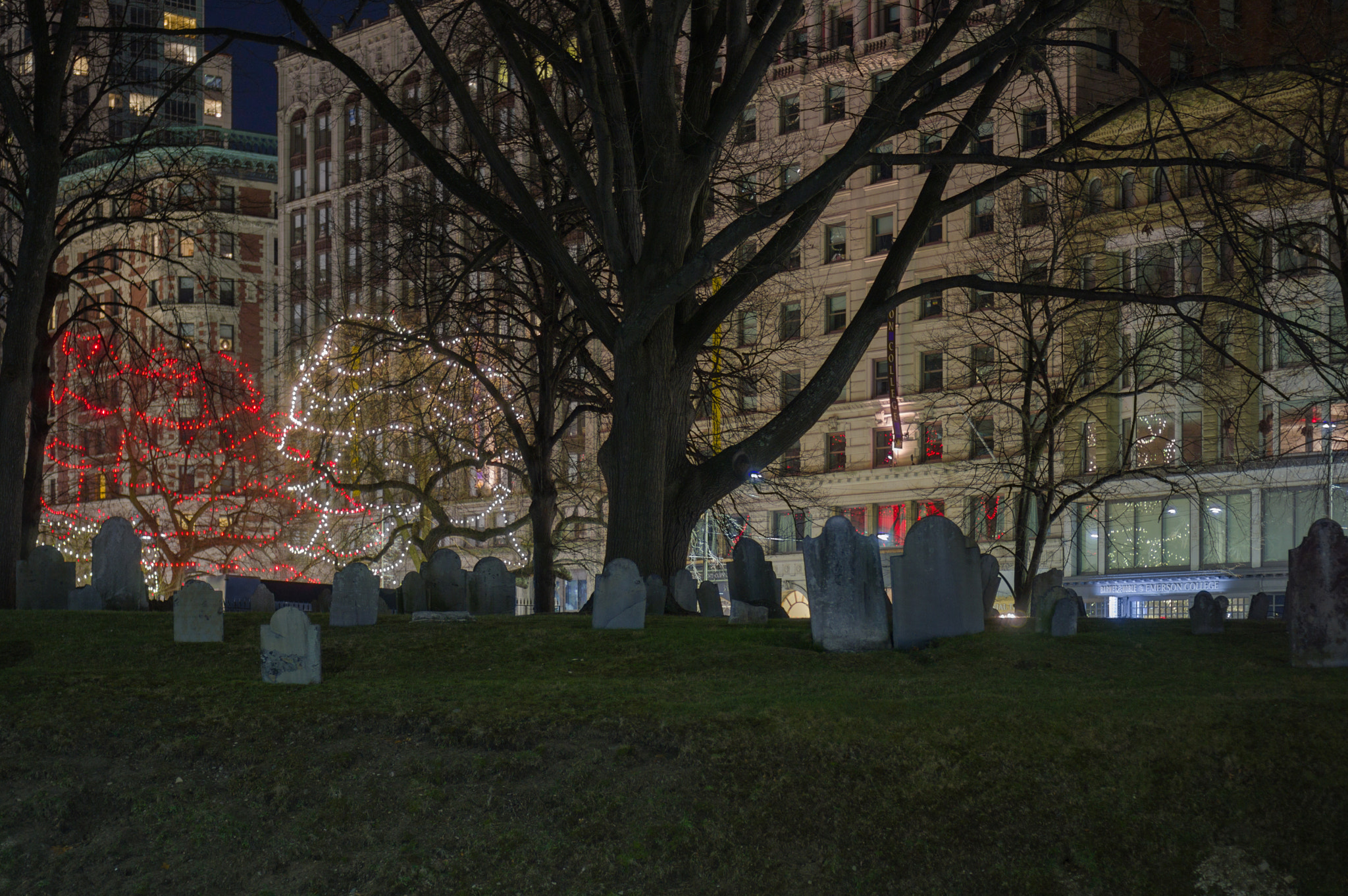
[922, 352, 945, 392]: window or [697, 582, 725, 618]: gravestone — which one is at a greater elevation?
[922, 352, 945, 392]: window

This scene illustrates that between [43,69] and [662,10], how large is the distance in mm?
8263

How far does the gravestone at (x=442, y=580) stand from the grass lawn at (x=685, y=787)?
24.3 feet

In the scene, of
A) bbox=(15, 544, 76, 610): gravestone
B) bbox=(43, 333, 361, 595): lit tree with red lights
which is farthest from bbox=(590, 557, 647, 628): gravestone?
bbox=(43, 333, 361, 595): lit tree with red lights

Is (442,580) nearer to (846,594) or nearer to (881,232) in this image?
(846,594)

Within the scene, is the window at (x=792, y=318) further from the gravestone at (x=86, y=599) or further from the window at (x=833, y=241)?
the gravestone at (x=86, y=599)

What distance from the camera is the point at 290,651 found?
925 cm

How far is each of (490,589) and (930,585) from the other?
7.35 m

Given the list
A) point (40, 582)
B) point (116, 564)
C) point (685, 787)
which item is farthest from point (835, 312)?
point (685, 787)

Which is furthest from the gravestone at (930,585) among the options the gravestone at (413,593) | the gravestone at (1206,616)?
the gravestone at (413,593)

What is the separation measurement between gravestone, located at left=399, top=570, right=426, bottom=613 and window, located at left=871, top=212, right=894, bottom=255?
37.2 meters

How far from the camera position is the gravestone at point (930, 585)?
35.4ft

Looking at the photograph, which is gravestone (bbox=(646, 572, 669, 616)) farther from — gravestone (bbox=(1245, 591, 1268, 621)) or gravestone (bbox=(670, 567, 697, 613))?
gravestone (bbox=(1245, 591, 1268, 621))

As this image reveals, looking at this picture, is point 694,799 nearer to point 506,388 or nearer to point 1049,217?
point 1049,217

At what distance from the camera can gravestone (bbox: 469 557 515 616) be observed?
16.6 meters
